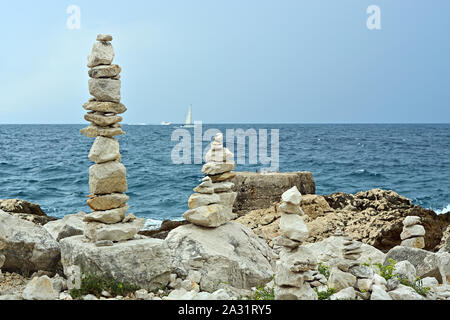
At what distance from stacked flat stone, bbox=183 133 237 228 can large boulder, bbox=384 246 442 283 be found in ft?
11.3

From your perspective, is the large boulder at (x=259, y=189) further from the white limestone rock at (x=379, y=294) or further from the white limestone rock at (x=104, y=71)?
the white limestone rock at (x=379, y=294)

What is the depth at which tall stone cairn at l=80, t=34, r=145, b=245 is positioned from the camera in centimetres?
829

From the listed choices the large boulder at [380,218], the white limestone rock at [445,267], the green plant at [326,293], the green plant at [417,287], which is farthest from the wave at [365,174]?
the green plant at [326,293]

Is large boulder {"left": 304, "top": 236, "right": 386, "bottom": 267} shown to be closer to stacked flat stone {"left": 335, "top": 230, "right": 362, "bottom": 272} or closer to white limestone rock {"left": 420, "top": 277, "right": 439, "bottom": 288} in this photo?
white limestone rock {"left": 420, "top": 277, "right": 439, "bottom": 288}

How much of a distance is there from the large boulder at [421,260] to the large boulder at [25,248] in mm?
6373

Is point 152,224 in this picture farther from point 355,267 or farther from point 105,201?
point 355,267

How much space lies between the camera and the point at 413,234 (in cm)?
1187

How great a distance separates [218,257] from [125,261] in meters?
1.80

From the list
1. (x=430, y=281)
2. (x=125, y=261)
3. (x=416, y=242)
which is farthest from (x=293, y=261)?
(x=416, y=242)

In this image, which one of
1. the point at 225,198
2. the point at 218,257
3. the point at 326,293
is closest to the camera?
the point at 326,293

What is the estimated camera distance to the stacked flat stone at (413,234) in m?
11.8

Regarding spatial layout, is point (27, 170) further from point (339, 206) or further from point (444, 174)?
point (444, 174)

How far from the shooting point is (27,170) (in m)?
28.1

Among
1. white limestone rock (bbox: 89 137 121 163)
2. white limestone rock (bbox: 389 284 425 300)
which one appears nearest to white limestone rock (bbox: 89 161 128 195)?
white limestone rock (bbox: 89 137 121 163)
